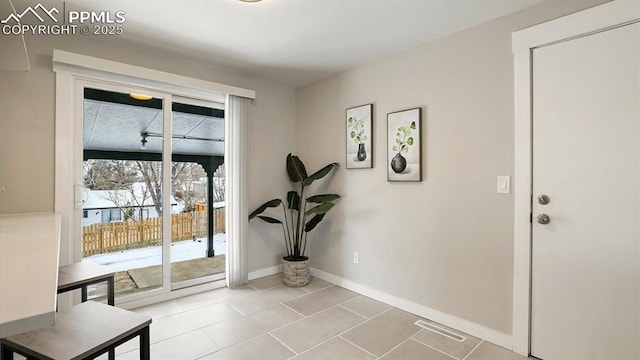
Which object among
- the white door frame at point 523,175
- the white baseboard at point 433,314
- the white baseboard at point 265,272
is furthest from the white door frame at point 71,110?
the white door frame at point 523,175

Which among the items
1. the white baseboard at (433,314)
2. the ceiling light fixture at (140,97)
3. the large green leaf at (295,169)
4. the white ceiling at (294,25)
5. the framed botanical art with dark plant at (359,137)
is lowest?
the white baseboard at (433,314)

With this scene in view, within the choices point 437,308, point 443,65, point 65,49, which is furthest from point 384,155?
point 65,49

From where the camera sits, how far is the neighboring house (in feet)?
8.35

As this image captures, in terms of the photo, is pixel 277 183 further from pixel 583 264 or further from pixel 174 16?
pixel 583 264

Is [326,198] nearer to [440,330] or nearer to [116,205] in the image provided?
[440,330]

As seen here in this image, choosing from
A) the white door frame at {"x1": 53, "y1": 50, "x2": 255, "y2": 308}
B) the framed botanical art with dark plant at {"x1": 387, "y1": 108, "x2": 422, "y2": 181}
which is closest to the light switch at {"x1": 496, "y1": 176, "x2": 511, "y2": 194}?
the framed botanical art with dark plant at {"x1": 387, "y1": 108, "x2": 422, "y2": 181}

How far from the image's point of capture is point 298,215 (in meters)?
3.64

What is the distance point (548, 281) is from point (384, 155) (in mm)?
1570

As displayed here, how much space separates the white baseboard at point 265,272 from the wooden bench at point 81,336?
2.23 meters

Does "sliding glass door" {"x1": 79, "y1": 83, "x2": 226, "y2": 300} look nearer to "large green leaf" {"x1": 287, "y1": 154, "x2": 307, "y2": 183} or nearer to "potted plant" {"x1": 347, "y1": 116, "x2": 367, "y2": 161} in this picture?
"large green leaf" {"x1": 287, "y1": 154, "x2": 307, "y2": 183}

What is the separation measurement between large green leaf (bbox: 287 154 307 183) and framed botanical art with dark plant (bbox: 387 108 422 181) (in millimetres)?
1117

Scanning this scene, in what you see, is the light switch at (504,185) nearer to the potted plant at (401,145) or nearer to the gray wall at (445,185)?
the gray wall at (445,185)

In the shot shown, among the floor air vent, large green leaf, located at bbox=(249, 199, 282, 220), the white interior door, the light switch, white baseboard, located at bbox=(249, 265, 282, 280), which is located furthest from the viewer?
white baseboard, located at bbox=(249, 265, 282, 280)

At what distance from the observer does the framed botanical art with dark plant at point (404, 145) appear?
2.58 m
